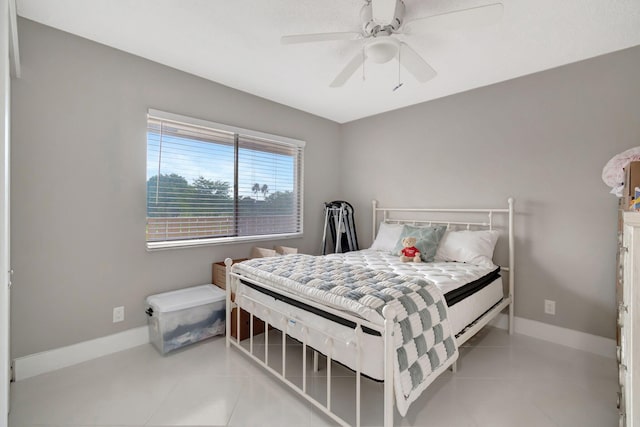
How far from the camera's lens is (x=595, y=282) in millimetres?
2393

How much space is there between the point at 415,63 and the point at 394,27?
0.90 feet

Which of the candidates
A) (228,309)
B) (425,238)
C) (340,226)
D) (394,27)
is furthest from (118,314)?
(394,27)

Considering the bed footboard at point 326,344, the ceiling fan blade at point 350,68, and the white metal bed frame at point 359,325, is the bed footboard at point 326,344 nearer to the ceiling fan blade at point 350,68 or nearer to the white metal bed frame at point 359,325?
the white metal bed frame at point 359,325

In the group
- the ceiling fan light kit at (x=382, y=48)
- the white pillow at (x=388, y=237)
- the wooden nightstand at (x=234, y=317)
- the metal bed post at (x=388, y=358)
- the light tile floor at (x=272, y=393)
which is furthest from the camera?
the white pillow at (x=388, y=237)

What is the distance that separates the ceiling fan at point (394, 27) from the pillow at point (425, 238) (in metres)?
1.44

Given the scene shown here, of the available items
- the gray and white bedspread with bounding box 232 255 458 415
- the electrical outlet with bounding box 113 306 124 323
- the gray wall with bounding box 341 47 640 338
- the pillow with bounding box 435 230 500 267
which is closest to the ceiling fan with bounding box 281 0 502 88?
the gray wall with bounding box 341 47 640 338

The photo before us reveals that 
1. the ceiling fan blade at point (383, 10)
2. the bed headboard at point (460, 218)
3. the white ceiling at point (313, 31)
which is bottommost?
the bed headboard at point (460, 218)

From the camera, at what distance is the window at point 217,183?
2574 mm

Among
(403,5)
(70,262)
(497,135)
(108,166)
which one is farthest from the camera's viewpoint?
(497,135)

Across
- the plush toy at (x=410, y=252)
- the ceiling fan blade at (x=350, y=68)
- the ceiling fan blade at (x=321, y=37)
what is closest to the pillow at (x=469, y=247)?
the plush toy at (x=410, y=252)

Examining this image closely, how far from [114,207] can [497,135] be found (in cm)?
349

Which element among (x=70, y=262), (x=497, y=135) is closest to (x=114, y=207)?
(x=70, y=262)

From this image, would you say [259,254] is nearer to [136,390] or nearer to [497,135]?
[136,390]

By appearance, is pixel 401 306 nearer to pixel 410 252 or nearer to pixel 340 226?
pixel 410 252
